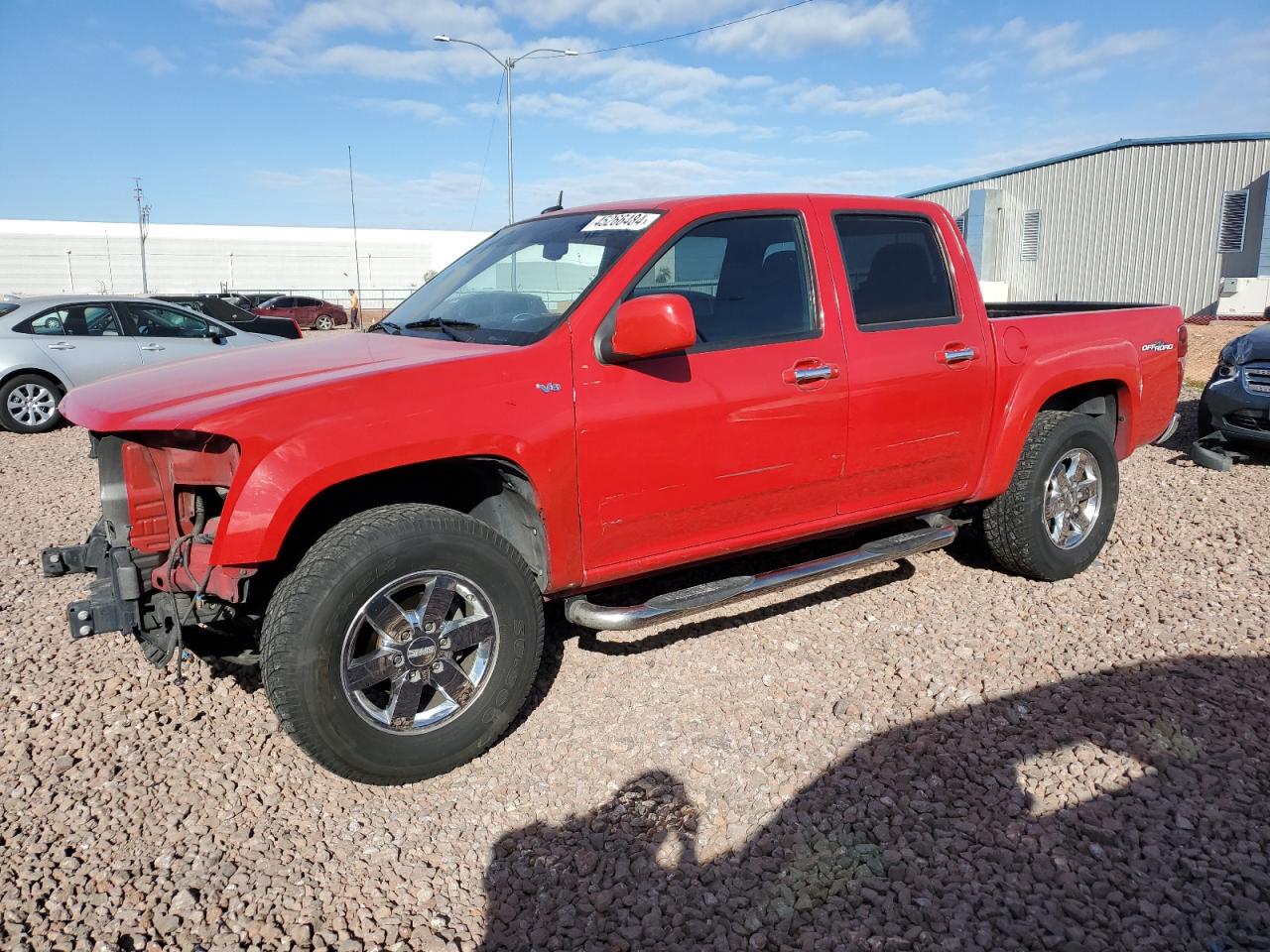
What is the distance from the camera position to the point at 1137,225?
23609 millimetres

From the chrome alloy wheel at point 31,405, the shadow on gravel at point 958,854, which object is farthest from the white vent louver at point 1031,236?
the shadow on gravel at point 958,854

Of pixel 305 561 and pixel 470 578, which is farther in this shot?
pixel 470 578

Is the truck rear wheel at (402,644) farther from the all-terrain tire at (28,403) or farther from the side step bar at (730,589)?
the all-terrain tire at (28,403)

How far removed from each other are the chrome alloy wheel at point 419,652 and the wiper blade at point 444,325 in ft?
3.39

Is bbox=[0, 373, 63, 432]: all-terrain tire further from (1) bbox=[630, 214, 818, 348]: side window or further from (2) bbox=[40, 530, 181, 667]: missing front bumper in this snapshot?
(1) bbox=[630, 214, 818, 348]: side window

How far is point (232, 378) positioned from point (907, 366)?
2768mm

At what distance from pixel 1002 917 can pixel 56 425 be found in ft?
38.1

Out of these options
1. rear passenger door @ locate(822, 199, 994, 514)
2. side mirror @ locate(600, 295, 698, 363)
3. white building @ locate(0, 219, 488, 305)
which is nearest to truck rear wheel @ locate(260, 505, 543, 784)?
side mirror @ locate(600, 295, 698, 363)

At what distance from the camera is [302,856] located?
288cm

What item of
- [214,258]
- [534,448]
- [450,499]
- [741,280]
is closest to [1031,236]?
[741,280]

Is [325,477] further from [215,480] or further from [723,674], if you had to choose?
[723,674]

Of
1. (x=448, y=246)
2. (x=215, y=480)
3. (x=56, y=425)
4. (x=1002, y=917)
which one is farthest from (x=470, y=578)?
(x=448, y=246)

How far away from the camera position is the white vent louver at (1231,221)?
21.5m

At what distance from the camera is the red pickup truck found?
2.98m
